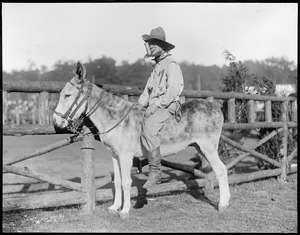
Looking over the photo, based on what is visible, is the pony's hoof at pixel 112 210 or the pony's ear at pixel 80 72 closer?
the pony's ear at pixel 80 72

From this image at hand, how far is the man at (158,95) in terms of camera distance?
→ 5398mm

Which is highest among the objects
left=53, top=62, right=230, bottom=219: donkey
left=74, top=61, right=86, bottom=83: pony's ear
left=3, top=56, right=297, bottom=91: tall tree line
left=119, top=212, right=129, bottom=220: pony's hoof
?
left=3, top=56, right=297, bottom=91: tall tree line

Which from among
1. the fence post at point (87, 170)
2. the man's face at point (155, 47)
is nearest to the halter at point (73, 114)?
the fence post at point (87, 170)

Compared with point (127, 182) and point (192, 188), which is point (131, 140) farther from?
point (192, 188)

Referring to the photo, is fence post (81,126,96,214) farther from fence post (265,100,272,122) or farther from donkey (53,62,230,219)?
fence post (265,100,272,122)

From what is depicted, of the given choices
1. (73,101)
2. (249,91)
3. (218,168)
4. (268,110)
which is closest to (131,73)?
(249,91)

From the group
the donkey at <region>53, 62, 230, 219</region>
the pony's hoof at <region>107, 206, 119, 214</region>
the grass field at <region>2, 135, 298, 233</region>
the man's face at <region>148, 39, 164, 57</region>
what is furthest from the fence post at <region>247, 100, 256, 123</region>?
the pony's hoof at <region>107, 206, 119, 214</region>

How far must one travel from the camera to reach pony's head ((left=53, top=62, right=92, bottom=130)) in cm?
515

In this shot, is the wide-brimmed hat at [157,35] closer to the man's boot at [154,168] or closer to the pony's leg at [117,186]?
the man's boot at [154,168]

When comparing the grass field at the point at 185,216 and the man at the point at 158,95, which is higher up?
the man at the point at 158,95

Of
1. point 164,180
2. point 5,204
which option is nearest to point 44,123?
point 5,204

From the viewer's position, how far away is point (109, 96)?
5.68 metres

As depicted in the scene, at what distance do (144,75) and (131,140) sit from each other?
62.3 m

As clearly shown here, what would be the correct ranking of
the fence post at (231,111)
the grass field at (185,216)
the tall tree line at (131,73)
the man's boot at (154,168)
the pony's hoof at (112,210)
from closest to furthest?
the grass field at (185,216), the man's boot at (154,168), the pony's hoof at (112,210), the fence post at (231,111), the tall tree line at (131,73)
